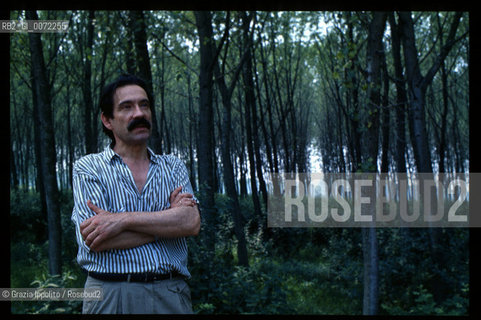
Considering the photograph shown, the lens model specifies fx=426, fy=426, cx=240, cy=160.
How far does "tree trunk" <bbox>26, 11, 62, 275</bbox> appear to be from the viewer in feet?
19.3

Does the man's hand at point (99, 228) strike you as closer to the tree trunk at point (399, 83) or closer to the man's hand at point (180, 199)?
the man's hand at point (180, 199)

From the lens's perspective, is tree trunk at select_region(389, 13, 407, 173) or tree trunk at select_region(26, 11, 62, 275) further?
tree trunk at select_region(389, 13, 407, 173)

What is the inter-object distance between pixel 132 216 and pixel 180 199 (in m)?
0.32

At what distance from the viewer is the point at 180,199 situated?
2.53 m

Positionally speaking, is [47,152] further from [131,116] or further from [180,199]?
[180,199]

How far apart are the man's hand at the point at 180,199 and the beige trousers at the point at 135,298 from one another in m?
0.43

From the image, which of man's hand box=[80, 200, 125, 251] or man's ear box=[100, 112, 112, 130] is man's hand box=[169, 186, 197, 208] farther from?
man's ear box=[100, 112, 112, 130]

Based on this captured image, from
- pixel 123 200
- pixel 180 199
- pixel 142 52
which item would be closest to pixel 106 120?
pixel 123 200

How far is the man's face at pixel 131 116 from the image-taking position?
2523 millimetres

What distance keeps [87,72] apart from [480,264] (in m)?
9.98

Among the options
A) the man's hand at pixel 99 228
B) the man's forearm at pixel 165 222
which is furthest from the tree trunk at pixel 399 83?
the man's hand at pixel 99 228

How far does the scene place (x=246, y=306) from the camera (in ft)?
17.1

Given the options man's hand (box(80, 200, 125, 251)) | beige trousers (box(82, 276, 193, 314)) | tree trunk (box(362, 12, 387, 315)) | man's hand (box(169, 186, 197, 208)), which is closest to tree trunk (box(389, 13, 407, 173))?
tree trunk (box(362, 12, 387, 315))
